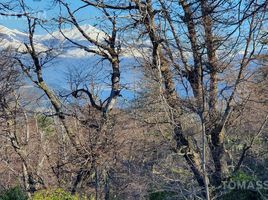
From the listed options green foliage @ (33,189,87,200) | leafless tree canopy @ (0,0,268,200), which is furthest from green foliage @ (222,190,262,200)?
green foliage @ (33,189,87,200)

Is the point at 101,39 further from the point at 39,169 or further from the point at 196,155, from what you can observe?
the point at 39,169

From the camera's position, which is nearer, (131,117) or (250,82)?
(250,82)

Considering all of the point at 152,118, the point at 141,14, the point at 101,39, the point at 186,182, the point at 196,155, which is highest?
the point at 101,39

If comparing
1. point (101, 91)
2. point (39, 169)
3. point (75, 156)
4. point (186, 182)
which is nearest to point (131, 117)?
point (75, 156)

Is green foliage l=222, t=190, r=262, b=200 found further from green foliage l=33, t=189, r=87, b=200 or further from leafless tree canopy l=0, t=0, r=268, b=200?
green foliage l=33, t=189, r=87, b=200

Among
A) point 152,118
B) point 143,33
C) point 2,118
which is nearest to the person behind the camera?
point 143,33

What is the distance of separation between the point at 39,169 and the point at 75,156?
19.6ft

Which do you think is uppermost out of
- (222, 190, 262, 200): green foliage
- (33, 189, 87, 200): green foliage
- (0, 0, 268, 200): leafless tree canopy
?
(0, 0, 268, 200): leafless tree canopy

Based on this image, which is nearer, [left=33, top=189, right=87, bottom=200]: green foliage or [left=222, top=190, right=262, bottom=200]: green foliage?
[left=222, top=190, right=262, bottom=200]: green foliage

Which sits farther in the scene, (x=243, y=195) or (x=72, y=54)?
(x=72, y=54)

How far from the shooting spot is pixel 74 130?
515 inches

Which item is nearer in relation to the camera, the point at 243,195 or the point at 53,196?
the point at 243,195

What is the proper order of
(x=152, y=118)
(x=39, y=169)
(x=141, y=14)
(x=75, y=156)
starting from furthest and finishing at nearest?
(x=39, y=169) → (x=75, y=156) → (x=152, y=118) → (x=141, y=14)

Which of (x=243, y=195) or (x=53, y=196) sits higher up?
(x=53, y=196)
